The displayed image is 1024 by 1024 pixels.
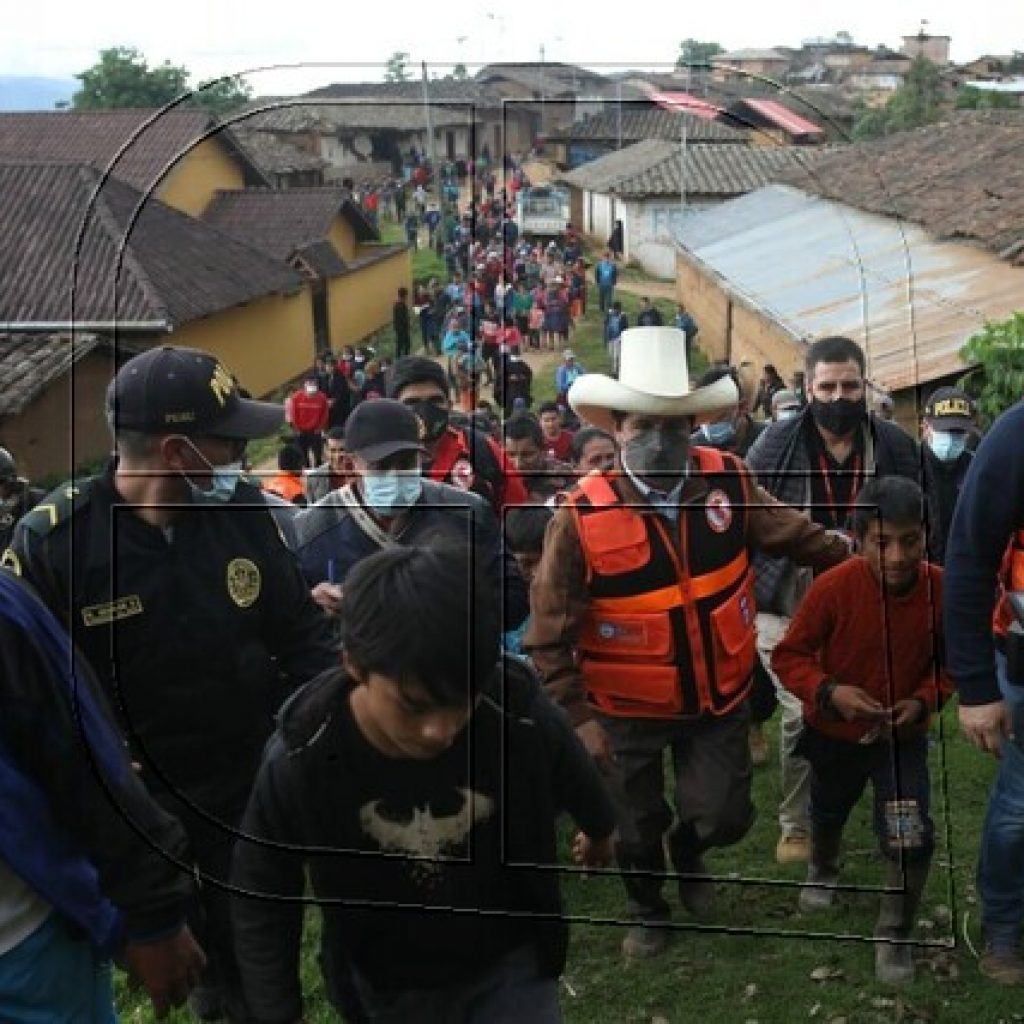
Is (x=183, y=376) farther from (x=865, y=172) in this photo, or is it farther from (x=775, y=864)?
(x=865, y=172)

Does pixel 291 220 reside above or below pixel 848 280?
above

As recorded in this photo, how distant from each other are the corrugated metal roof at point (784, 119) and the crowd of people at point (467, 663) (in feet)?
5.13

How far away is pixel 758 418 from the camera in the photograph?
177 inches

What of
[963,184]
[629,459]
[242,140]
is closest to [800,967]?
[629,459]

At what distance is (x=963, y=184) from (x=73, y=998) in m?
13.4

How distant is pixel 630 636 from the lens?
2.99 meters

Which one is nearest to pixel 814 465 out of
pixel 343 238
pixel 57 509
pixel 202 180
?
pixel 343 238

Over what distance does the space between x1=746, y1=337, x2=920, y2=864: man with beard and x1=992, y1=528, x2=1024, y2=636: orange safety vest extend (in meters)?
0.41

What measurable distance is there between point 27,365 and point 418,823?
31.4ft

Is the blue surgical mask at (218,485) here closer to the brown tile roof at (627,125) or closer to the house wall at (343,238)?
the brown tile roof at (627,125)

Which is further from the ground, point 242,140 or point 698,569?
point 242,140

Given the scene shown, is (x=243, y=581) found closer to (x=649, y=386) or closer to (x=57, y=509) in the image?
(x=57, y=509)

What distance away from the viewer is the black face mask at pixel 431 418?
3861 mm

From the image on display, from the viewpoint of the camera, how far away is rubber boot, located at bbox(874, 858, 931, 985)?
3217 millimetres
